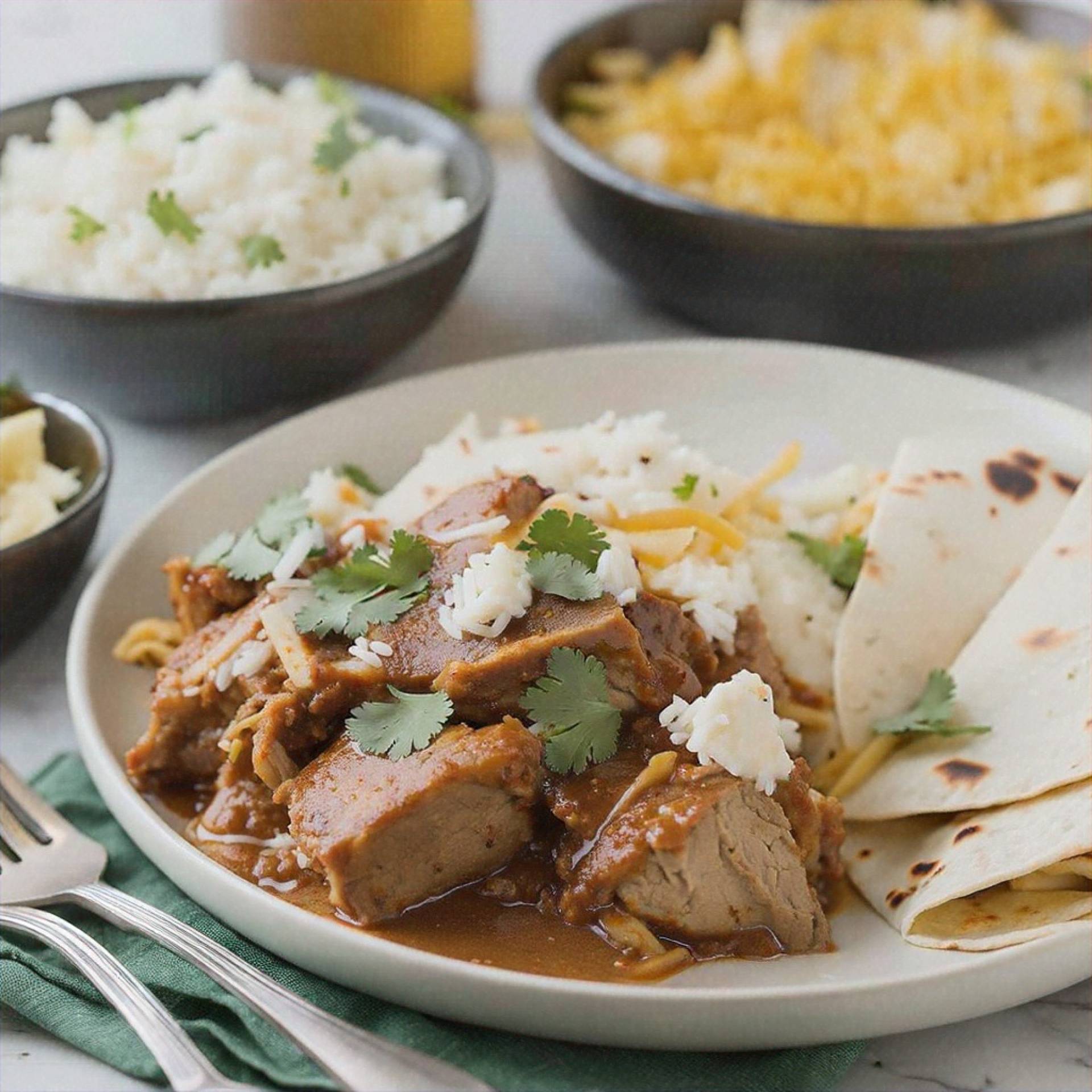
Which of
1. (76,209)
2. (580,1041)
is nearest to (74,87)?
(76,209)

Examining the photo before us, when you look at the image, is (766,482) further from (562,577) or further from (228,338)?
(228,338)

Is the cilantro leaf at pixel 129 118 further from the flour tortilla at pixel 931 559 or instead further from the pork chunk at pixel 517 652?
the flour tortilla at pixel 931 559

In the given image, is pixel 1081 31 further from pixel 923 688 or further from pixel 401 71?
pixel 923 688

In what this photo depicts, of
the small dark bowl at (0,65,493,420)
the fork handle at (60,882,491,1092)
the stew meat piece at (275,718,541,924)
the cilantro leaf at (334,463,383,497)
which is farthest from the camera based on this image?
the small dark bowl at (0,65,493,420)

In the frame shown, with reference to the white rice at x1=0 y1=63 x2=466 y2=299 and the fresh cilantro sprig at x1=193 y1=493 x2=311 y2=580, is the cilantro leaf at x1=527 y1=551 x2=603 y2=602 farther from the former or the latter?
the white rice at x1=0 y1=63 x2=466 y2=299

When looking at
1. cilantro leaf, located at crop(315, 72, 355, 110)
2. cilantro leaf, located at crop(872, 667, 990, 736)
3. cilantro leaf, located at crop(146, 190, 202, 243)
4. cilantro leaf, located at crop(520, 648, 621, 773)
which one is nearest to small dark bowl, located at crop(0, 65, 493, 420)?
cilantro leaf, located at crop(146, 190, 202, 243)
